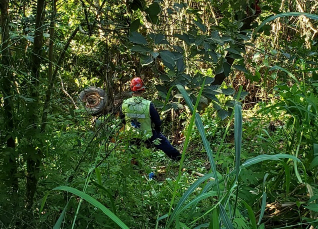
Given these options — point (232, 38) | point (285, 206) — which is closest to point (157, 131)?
point (232, 38)

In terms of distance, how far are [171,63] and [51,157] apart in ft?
2.68

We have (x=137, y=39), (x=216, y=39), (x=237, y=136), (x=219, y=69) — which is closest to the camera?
(x=237, y=136)

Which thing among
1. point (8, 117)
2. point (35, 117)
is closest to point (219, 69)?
point (35, 117)

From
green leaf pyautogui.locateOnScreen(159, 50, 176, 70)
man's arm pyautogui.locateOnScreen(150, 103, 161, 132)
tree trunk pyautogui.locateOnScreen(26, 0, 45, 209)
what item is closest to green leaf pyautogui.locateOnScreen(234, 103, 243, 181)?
green leaf pyautogui.locateOnScreen(159, 50, 176, 70)

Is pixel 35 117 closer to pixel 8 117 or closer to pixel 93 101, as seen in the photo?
pixel 8 117

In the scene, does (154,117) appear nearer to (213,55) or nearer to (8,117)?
(213,55)

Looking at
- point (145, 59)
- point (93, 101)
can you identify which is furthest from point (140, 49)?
point (93, 101)

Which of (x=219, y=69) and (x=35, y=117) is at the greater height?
(x=219, y=69)

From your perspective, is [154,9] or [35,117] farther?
[154,9]

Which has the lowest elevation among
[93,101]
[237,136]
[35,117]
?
[93,101]

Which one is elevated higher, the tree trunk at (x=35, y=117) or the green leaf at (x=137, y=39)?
the green leaf at (x=137, y=39)

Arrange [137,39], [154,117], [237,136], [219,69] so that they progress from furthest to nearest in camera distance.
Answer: [154,117] → [219,69] → [137,39] → [237,136]

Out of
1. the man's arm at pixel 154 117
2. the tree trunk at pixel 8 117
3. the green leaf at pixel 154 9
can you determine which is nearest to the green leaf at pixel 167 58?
the green leaf at pixel 154 9

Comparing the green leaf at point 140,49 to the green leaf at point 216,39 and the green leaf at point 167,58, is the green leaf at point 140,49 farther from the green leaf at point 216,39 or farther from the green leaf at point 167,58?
the green leaf at point 216,39
